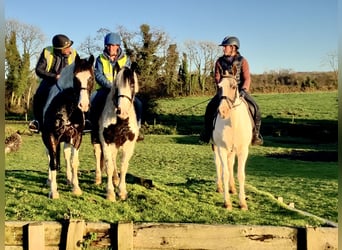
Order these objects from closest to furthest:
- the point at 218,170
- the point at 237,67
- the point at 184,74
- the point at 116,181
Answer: the point at 237,67 < the point at 218,170 < the point at 116,181 < the point at 184,74

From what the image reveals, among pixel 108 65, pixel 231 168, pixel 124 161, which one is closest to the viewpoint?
pixel 108 65

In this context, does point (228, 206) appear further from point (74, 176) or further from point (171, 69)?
point (171, 69)

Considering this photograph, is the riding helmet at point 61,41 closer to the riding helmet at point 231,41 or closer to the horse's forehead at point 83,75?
the horse's forehead at point 83,75

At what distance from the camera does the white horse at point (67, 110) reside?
5.82m

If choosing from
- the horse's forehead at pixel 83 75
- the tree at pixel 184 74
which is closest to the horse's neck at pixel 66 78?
the horse's forehead at pixel 83 75

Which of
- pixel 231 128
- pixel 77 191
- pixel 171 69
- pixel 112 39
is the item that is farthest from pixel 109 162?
pixel 171 69

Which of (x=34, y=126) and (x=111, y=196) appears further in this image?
(x=34, y=126)

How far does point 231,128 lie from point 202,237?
67.2 inches

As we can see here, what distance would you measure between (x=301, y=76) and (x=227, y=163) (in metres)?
10.8

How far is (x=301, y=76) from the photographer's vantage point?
16.6 metres

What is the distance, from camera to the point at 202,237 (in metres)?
4.84

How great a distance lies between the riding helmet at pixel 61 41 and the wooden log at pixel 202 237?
297 centimetres

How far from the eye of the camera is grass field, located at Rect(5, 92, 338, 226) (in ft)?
19.7

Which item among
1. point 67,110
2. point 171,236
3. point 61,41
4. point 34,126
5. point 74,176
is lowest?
point 171,236
